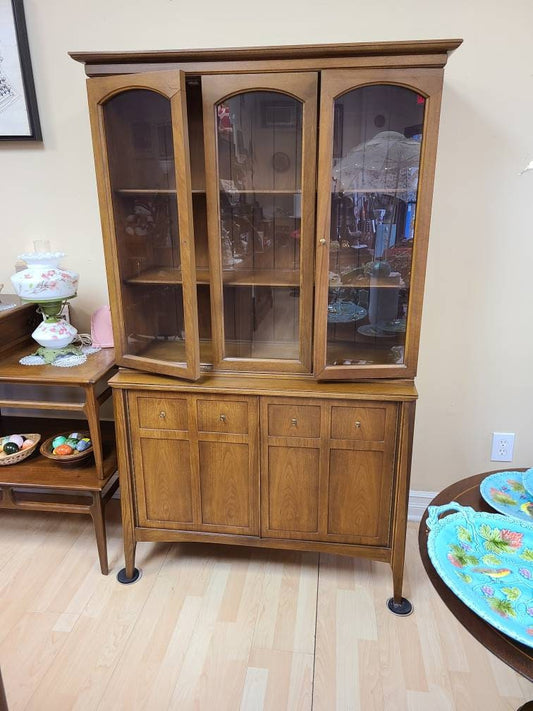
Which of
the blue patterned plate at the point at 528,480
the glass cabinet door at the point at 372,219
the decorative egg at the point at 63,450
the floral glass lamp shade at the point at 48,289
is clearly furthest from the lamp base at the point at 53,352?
the blue patterned plate at the point at 528,480

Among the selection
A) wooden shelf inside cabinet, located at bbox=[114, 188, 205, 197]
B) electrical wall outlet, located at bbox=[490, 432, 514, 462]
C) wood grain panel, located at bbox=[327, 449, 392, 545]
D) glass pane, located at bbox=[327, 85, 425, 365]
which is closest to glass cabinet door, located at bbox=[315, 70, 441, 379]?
glass pane, located at bbox=[327, 85, 425, 365]

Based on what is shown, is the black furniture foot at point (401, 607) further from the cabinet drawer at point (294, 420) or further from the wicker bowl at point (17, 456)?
the wicker bowl at point (17, 456)

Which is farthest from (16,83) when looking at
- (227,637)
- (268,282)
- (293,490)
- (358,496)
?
(227,637)

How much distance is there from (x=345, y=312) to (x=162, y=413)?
0.73 meters

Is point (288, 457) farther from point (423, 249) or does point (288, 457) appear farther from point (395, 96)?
point (395, 96)

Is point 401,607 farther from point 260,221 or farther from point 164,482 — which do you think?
point 260,221

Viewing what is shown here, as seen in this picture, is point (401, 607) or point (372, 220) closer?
point (372, 220)

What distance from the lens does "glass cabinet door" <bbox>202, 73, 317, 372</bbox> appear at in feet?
5.11

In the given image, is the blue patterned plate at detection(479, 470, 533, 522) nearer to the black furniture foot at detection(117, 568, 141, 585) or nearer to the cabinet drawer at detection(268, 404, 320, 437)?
the cabinet drawer at detection(268, 404, 320, 437)

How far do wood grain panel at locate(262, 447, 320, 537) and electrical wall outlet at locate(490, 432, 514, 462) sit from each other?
0.87 metres

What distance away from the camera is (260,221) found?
1.77 m

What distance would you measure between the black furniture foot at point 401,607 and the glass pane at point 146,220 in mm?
1165

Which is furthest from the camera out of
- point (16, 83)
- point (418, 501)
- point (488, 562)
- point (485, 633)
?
point (418, 501)

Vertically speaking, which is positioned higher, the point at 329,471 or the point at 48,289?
the point at 48,289
